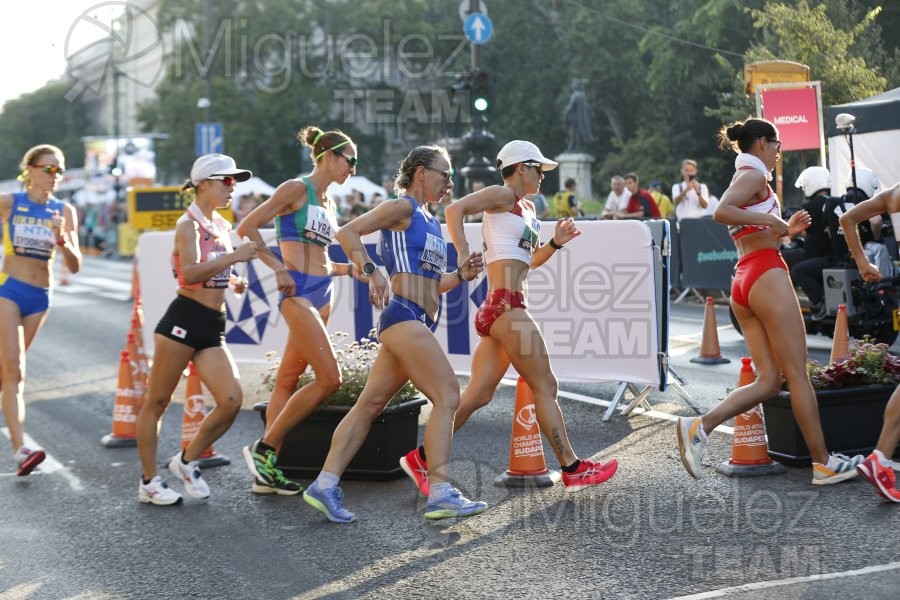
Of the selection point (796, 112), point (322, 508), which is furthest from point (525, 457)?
point (796, 112)

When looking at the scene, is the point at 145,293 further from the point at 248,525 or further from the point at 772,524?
the point at 772,524

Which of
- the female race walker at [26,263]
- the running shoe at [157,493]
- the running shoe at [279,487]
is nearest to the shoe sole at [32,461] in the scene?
the female race walker at [26,263]

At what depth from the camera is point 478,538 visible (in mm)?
5965

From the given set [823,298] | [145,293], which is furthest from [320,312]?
[823,298]

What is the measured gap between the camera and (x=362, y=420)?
639 centimetres

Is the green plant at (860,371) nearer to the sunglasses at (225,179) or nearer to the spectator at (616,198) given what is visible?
the sunglasses at (225,179)

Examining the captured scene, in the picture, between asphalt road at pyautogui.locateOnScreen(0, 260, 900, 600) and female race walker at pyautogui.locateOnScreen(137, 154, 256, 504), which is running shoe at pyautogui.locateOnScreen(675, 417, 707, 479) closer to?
asphalt road at pyautogui.locateOnScreen(0, 260, 900, 600)

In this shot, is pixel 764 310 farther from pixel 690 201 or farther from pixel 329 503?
pixel 690 201

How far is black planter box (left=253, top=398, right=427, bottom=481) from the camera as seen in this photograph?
732 cm

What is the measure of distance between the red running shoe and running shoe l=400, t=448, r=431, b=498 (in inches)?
30.6

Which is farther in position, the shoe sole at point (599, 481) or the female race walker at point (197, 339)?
the female race walker at point (197, 339)

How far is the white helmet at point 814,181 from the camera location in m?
12.1

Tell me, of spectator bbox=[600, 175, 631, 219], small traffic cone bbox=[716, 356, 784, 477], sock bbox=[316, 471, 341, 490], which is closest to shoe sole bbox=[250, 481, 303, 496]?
sock bbox=[316, 471, 341, 490]

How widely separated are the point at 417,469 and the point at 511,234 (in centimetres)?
141
